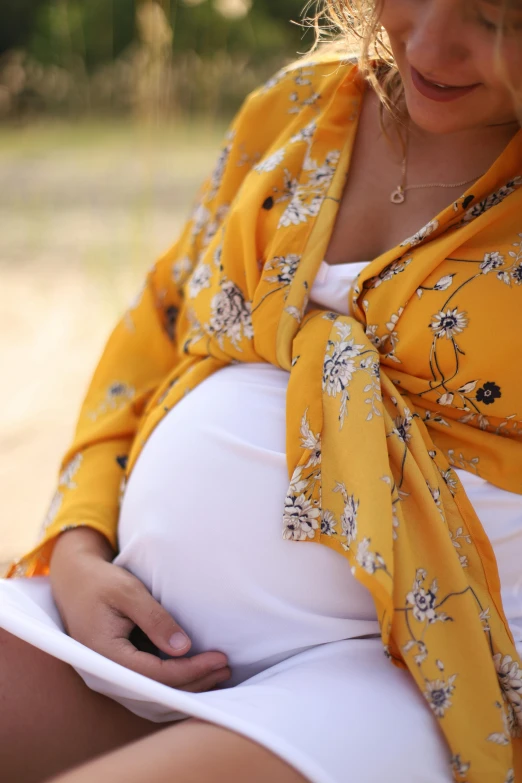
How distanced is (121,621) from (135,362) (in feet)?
1.87

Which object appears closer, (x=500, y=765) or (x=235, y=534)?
(x=500, y=765)

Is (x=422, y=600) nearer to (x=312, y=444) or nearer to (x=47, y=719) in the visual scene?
(x=312, y=444)

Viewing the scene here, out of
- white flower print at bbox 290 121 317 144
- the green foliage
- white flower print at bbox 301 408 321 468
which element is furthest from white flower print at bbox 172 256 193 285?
the green foliage

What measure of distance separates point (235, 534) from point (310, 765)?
348mm

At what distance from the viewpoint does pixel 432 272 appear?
1104 millimetres

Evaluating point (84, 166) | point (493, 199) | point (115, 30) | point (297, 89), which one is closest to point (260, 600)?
point (493, 199)

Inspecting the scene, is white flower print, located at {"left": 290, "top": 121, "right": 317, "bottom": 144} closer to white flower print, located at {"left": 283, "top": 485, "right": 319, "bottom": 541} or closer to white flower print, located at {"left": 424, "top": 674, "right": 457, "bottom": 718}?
white flower print, located at {"left": 283, "top": 485, "right": 319, "bottom": 541}

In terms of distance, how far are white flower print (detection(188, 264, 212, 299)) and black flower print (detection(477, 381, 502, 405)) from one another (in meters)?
0.54

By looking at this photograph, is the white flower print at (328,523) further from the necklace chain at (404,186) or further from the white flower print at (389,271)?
the necklace chain at (404,186)

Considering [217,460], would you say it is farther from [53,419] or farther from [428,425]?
[53,419]

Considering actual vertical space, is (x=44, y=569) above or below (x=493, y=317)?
below

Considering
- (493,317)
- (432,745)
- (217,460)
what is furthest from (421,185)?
(432,745)

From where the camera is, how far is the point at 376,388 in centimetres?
107

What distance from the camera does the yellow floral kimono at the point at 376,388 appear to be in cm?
95
